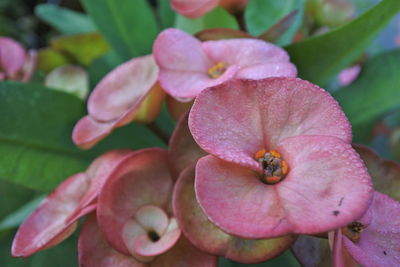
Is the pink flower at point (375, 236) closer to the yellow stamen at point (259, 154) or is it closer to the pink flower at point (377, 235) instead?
the pink flower at point (377, 235)

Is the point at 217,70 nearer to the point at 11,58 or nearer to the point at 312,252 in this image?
the point at 312,252

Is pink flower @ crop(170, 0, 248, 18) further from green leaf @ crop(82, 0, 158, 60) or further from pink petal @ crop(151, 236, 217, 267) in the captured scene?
pink petal @ crop(151, 236, 217, 267)

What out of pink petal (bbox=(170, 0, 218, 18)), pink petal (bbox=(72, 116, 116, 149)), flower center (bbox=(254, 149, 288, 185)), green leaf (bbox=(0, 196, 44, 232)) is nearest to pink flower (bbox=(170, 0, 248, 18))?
pink petal (bbox=(170, 0, 218, 18))

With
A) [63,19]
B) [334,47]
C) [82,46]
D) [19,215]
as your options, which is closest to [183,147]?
[334,47]

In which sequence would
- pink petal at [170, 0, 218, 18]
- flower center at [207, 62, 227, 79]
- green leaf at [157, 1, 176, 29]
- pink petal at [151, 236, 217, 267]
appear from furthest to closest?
Result: green leaf at [157, 1, 176, 29]
pink petal at [170, 0, 218, 18]
flower center at [207, 62, 227, 79]
pink petal at [151, 236, 217, 267]

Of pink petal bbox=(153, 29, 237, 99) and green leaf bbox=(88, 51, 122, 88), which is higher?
pink petal bbox=(153, 29, 237, 99)
